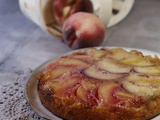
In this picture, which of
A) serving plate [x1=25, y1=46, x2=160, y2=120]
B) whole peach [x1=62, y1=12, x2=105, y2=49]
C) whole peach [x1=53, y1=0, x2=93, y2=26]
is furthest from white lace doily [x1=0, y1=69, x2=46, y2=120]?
whole peach [x1=53, y1=0, x2=93, y2=26]

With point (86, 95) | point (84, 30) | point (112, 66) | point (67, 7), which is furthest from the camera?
point (67, 7)

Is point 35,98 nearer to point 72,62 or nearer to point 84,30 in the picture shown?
point 72,62

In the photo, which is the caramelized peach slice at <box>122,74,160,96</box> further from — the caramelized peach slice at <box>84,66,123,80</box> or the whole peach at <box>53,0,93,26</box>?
the whole peach at <box>53,0,93,26</box>

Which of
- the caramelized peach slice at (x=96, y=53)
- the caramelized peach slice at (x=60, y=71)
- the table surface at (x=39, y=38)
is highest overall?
the caramelized peach slice at (x=96, y=53)

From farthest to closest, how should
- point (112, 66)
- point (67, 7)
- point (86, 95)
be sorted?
point (67, 7) < point (112, 66) < point (86, 95)

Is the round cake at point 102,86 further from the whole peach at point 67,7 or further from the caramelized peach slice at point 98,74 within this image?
the whole peach at point 67,7

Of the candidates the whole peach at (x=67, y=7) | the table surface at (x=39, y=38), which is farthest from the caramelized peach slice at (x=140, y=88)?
the whole peach at (x=67, y=7)

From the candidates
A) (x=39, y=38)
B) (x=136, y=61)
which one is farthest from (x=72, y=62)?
(x=39, y=38)
